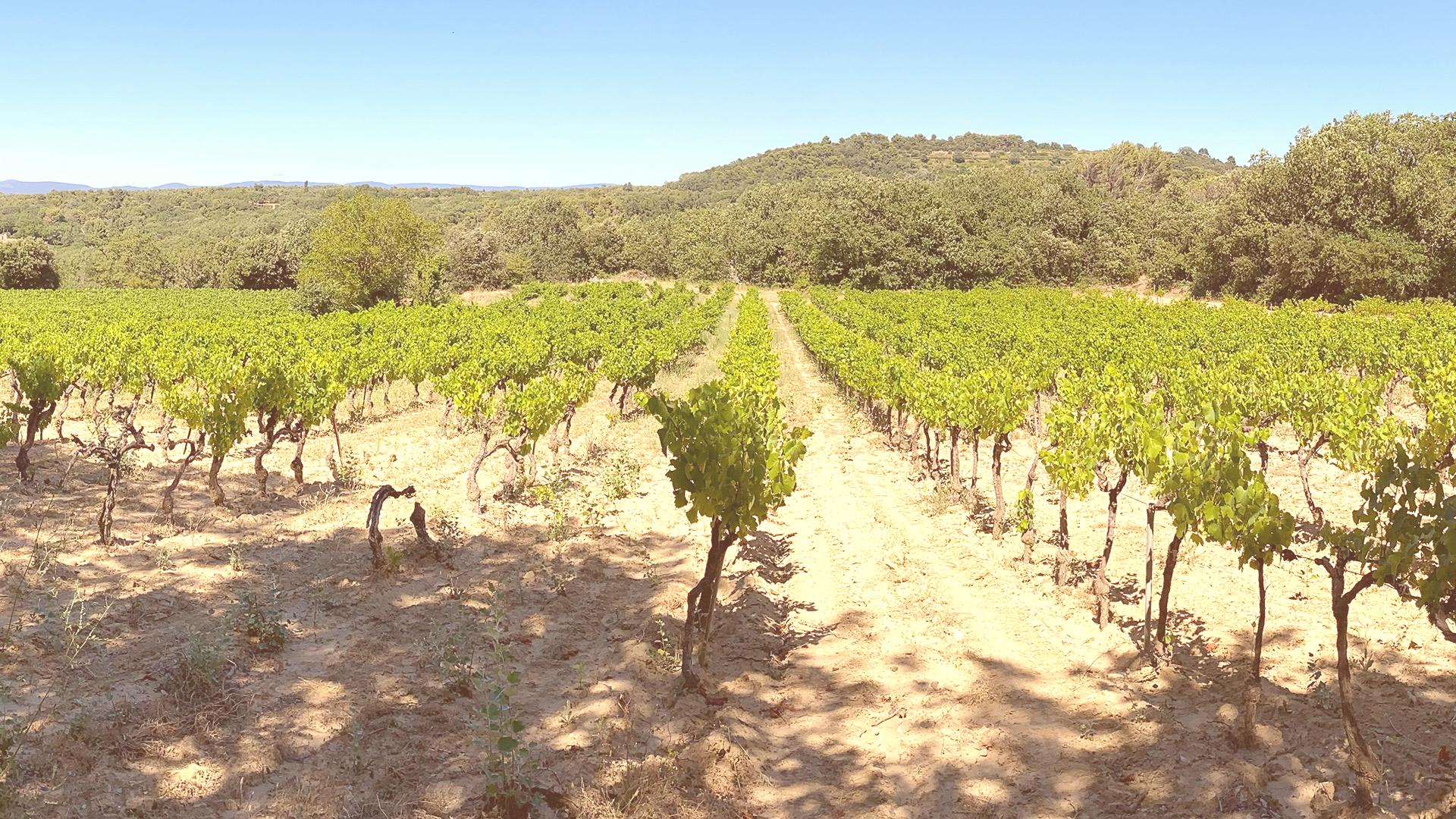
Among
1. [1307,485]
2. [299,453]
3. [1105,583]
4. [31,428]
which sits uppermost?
[31,428]

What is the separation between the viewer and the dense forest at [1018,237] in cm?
4534

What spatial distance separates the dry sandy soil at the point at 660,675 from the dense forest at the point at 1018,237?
4624cm

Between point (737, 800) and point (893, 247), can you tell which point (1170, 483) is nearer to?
point (737, 800)

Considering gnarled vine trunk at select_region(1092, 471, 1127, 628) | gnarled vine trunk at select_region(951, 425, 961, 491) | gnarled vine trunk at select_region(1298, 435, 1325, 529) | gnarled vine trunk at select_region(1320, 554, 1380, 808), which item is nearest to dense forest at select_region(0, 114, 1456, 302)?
gnarled vine trunk at select_region(1298, 435, 1325, 529)

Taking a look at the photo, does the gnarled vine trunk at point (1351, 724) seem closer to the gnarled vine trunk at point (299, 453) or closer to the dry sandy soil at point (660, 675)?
the dry sandy soil at point (660, 675)

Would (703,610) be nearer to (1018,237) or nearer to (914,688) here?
(914,688)

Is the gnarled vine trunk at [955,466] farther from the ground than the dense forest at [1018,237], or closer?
closer

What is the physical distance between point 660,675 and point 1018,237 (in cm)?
7233

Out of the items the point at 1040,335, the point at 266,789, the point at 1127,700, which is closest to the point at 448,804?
the point at 266,789

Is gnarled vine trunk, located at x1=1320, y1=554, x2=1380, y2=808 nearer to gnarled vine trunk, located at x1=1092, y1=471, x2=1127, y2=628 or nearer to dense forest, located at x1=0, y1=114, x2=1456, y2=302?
gnarled vine trunk, located at x1=1092, y1=471, x2=1127, y2=628

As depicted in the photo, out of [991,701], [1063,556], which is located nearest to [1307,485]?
[1063,556]

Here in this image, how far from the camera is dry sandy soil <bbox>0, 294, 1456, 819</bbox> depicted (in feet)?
19.2

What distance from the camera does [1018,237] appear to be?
7225cm

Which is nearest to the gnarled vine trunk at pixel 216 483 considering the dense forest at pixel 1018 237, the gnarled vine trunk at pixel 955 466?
the gnarled vine trunk at pixel 955 466
